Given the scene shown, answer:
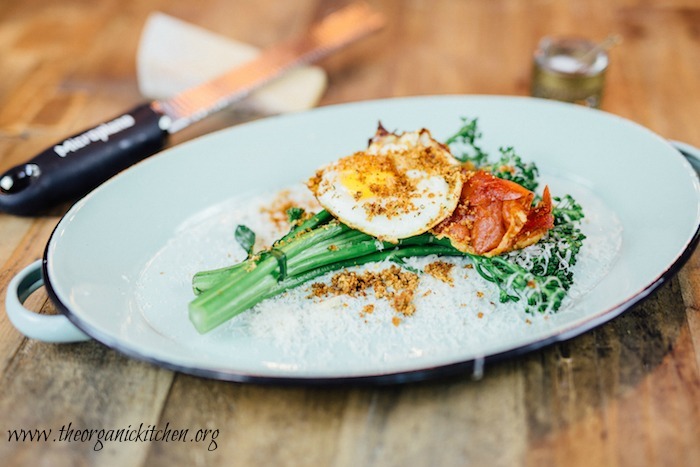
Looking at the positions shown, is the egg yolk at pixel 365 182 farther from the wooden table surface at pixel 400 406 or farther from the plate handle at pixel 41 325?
the plate handle at pixel 41 325

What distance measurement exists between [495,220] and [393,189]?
0.28m

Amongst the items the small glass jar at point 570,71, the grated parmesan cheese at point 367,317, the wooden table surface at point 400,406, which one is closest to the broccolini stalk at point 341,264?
the grated parmesan cheese at point 367,317

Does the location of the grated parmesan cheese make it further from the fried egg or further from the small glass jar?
the small glass jar

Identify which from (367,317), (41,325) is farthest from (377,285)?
(41,325)

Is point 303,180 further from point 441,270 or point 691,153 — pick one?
point 691,153

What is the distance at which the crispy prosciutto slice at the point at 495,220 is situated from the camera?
5.99 feet

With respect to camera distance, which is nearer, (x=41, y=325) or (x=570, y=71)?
(x=41, y=325)

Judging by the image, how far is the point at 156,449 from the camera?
1.52m

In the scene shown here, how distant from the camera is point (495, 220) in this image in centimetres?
184

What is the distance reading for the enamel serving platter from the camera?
1.56 metres

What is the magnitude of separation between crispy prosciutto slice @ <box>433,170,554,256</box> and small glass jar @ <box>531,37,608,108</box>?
1.05m

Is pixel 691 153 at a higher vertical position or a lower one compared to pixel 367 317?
lower

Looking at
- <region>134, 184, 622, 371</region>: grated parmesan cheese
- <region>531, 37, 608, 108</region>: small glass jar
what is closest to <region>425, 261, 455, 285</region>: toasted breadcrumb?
<region>134, 184, 622, 371</region>: grated parmesan cheese

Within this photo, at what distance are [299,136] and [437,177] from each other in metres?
0.73
